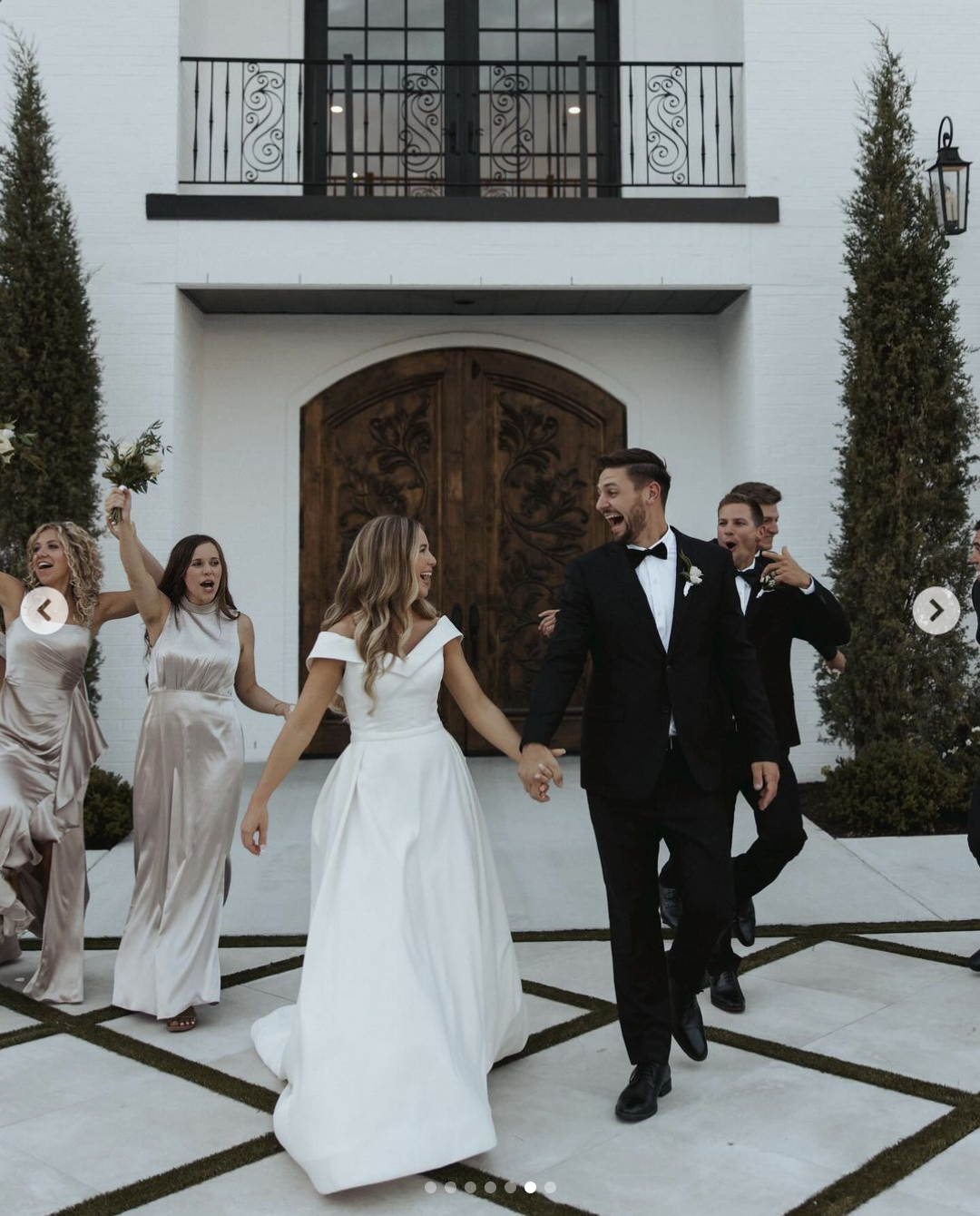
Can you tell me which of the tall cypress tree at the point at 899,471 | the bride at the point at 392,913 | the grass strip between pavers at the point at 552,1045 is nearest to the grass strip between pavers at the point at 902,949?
the grass strip between pavers at the point at 552,1045

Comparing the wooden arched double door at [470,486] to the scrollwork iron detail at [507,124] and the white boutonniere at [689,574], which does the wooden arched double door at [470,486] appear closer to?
the scrollwork iron detail at [507,124]

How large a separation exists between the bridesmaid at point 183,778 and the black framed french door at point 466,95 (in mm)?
5745

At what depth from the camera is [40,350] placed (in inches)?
299

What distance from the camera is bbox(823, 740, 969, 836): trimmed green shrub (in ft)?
22.7

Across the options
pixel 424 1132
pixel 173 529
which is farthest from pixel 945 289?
pixel 424 1132

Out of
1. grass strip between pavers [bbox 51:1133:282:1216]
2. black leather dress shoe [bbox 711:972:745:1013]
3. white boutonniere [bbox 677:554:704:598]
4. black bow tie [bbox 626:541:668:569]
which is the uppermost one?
black bow tie [bbox 626:541:668:569]

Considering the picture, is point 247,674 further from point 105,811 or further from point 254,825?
point 105,811

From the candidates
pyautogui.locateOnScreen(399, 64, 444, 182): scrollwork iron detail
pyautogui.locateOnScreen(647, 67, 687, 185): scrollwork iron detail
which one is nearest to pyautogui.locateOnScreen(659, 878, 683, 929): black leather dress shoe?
pyautogui.locateOnScreen(647, 67, 687, 185): scrollwork iron detail

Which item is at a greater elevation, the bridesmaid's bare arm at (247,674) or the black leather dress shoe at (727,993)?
the bridesmaid's bare arm at (247,674)

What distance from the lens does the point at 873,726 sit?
24.6 ft

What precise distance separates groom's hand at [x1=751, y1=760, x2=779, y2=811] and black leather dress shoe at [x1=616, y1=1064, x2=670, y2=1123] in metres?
0.78

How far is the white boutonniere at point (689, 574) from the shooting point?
3.31 meters

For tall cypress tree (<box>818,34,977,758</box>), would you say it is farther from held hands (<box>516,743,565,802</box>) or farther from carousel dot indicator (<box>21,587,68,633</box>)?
carousel dot indicator (<box>21,587,68,633</box>)

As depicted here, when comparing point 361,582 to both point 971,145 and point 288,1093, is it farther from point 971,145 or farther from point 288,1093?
point 971,145
